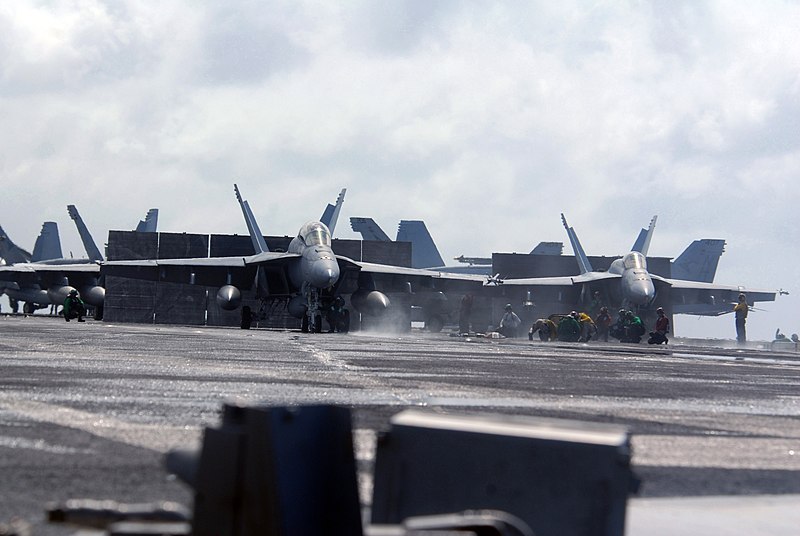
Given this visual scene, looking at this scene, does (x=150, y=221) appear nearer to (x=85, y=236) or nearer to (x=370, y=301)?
(x=85, y=236)

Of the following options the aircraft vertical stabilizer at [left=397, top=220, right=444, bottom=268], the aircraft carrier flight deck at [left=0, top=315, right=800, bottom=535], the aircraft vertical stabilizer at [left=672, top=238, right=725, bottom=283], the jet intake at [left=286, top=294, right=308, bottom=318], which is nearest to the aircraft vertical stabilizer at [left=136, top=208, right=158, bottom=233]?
the aircraft vertical stabilizer at [left=397, top=220, right=444, bottom=268]

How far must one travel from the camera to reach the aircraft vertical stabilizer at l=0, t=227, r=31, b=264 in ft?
256

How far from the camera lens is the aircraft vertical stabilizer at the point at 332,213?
48188 mm

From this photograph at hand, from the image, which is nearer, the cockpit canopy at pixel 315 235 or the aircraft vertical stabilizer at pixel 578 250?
the cockpit canopy at pixel 315 235

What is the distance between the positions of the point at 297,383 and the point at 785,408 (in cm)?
442

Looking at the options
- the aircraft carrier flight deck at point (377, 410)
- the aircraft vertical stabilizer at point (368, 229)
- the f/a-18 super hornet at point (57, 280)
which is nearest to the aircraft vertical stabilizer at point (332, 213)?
the f/a-18 super hornet at point (57, 280)

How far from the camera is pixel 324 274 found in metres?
35.2

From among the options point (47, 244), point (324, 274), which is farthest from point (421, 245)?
point (324, 274)

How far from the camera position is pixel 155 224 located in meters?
94.1

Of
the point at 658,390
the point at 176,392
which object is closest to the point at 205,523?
the point at 176,392

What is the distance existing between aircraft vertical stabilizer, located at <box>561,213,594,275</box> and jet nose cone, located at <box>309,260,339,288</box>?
2074cm

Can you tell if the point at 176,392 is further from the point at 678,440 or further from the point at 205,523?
the point at 205,523

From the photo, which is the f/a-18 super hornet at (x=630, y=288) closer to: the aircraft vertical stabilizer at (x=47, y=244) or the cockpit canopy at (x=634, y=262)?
the cockpit canopy at (x=634, y=262)

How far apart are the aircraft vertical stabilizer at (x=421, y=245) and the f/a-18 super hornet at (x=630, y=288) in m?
30.0
